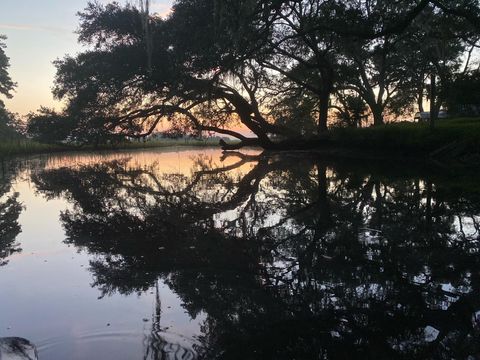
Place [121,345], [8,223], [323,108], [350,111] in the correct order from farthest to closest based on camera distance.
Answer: [350,111] → [323,108] → [8,223] → [121,345]

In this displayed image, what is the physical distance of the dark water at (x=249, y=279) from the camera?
2.85 meters

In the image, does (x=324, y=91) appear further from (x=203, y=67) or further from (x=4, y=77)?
(x=4, y=77)

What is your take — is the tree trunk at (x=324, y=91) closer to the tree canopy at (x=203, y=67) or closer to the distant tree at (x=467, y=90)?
the tree canopy at (x=203, y=67)

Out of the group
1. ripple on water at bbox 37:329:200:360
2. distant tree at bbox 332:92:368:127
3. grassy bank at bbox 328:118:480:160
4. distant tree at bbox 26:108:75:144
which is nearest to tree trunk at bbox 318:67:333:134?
distant tree at bbox 332:92:368:127

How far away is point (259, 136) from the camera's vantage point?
29.8 m

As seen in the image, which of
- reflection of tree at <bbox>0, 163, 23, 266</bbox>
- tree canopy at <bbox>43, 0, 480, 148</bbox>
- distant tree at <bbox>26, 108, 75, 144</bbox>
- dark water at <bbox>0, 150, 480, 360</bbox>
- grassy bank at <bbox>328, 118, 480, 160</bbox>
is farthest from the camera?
distant tree at <bbox>26, 108, 75, 144</bbox>

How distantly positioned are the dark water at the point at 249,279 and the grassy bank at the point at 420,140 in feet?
23.0

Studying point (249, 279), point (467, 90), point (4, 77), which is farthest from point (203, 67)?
point (4, 77)

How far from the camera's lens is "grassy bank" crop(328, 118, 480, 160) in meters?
14.7

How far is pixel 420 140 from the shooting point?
54.5 ft

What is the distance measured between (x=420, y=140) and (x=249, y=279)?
14.4m

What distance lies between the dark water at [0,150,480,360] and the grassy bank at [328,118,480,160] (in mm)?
6997

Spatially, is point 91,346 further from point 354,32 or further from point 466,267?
point 354,32

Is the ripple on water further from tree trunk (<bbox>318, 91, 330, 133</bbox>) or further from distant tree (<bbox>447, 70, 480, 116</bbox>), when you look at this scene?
tree trunk (<bbox>318, 91, 330, 133</bbox>)
